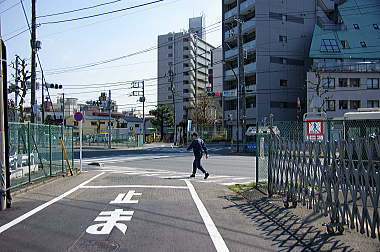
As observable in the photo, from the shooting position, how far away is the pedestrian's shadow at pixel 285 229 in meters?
5.21

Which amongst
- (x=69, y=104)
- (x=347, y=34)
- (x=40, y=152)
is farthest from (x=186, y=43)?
(x=40, y=152)

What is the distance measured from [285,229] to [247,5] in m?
47.0

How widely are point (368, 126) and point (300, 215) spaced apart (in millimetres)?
5762

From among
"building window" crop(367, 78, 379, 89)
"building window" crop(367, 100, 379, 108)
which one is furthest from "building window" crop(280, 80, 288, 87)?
"building window" crop(367, 100, 379, 108)

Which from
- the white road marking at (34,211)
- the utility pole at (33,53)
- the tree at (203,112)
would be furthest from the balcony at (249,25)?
the white road marking at (34,211)

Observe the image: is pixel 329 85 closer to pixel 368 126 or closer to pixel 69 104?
pixel 368 126

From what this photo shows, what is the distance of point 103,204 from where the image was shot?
8148mm

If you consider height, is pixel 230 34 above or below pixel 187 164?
above

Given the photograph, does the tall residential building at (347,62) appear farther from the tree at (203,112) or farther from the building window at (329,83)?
the tree at (203,112)

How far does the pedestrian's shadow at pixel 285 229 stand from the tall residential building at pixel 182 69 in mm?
69735

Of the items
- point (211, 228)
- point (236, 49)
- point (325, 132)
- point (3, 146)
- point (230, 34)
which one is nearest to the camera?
point (211, 228)

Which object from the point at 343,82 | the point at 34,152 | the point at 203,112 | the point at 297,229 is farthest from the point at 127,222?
the point at 203,112

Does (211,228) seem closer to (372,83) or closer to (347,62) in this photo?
(347,62)

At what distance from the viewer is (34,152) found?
38.2 feet
